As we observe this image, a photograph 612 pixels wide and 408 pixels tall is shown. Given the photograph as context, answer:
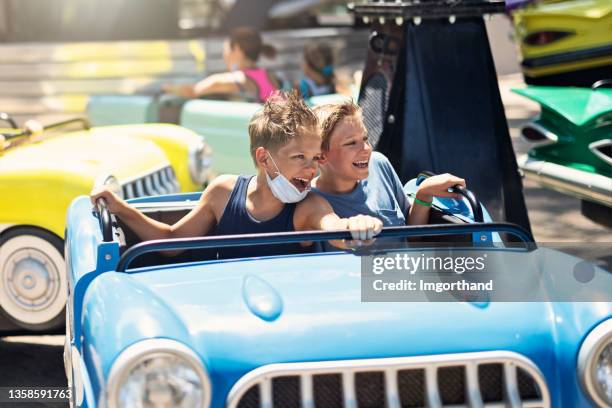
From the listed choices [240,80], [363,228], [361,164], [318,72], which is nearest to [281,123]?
[361,164]

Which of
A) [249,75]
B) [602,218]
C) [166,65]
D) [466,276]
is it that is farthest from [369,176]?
[166,65]

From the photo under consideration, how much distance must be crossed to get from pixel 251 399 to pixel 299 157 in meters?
0.97

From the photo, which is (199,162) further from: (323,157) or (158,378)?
(158,378)

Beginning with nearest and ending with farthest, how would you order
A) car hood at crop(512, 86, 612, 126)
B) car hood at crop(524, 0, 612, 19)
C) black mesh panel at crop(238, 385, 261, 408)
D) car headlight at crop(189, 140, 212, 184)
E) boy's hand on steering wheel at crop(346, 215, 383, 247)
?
black mesh panel at crop(238, 385, 261, 408), boy's hand on steering wheel at crop(346, 215, 383, 247), car hood at crop(512, 86, 612, 126), car headlight at crop(189, 140, 212, 184), car hood at crop(524, 0, 612, 19)

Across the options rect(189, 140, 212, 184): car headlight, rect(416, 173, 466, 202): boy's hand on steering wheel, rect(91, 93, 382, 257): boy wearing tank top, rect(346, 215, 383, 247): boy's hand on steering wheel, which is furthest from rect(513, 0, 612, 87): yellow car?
rect(346, 215, 383, 247): boy's hand on steering wheel

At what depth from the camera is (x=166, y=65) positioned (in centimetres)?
1370

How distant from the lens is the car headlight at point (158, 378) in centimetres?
267

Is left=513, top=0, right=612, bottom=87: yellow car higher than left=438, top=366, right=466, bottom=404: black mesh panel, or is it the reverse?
left=513, top=0, right=612, bottom=87: yellow car

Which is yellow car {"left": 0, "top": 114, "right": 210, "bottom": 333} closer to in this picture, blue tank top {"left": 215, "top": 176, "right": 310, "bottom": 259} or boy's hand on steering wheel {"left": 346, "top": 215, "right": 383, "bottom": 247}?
blue tank top {"left": 215, "top": 176, "right": 310, "bottom": 259}

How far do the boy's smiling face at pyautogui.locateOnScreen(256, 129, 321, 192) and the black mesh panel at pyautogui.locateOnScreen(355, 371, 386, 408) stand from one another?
2.85 feet

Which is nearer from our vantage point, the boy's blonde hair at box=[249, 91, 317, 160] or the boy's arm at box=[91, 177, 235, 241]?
the boy's blonde hair at box=[249, 91, 317, 160]

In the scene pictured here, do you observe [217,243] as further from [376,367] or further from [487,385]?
[487,385]

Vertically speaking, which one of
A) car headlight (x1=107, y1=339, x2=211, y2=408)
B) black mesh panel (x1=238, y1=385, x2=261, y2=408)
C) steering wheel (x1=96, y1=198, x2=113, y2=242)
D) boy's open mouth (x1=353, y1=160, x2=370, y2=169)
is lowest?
black mesh panel (x1=238, y1=385, x2=261, y2=408)

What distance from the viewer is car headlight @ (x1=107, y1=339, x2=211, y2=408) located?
2.67 meters
